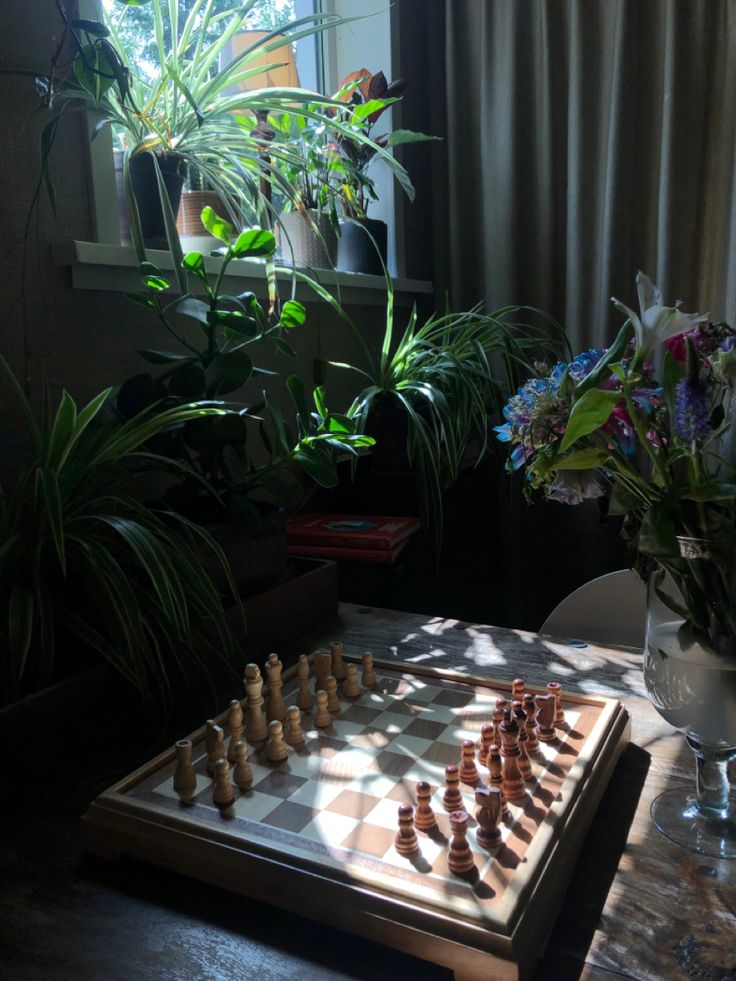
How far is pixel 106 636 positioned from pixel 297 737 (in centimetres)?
27

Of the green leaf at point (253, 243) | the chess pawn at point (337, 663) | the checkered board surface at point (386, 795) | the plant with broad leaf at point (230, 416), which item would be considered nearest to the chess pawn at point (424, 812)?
the checkered board surface at point (386, 795)

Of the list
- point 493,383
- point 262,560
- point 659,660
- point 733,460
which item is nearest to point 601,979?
point 659,660

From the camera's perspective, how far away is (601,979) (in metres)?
0.58

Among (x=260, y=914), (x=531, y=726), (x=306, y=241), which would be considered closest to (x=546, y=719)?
(x=531, y=726)

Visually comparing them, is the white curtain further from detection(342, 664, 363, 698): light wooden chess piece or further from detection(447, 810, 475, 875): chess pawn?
detection(447, 810, 475, 875): chess pawn

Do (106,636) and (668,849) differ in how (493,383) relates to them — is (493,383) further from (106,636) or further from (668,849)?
(668,849)

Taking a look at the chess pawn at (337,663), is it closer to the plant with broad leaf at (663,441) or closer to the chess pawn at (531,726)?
the chess pawn at (531,726)

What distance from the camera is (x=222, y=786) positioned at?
0.76 meters

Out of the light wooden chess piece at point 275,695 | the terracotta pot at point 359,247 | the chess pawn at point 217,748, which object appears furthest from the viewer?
the terracotta pot at point 359,247

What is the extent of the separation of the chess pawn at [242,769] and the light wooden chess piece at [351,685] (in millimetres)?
207

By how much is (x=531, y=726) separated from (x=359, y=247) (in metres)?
1.45

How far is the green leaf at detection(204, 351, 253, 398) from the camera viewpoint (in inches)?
46.7

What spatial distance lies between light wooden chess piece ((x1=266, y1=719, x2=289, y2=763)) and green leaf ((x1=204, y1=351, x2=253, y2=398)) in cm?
53

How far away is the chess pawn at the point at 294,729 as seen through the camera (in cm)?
86
